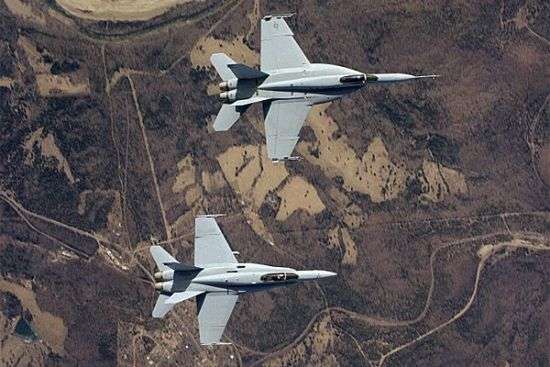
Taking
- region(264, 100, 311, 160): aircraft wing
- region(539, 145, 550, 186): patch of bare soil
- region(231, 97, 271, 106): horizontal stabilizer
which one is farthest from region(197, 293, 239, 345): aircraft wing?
region(539, 145, 550, 186): patch of bare soil

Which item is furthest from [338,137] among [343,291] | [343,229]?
[343,291]

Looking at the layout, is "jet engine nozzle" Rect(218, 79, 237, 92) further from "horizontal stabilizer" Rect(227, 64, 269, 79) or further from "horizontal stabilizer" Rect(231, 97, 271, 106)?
"horizontal stabilizer" Rect(231, 97, 271, 106)

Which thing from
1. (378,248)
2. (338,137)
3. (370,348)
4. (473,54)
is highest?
(473,54)

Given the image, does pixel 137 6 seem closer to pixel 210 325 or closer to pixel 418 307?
pixel 210 325

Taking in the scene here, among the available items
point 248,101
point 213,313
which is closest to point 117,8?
point 248,101

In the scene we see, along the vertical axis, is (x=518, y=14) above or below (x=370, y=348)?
above

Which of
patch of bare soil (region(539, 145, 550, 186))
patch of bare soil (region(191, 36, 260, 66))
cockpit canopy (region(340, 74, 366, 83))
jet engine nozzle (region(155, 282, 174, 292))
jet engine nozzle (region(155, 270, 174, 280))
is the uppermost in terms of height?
cockpit canopy (region(340, 74, 366, 83))

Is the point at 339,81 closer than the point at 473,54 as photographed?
Yes
